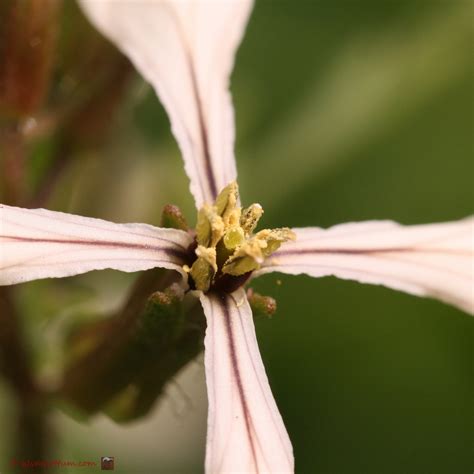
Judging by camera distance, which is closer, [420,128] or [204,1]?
[204,1]

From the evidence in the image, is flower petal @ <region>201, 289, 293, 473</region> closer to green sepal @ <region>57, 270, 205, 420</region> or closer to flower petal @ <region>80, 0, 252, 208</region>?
green sepal @ <region>57, 270, 205, 420</region>

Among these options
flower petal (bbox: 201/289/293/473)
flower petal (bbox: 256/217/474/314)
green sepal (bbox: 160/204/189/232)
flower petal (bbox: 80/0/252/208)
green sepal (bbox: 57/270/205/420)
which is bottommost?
flower petal (bbox: 201/289/293/473)

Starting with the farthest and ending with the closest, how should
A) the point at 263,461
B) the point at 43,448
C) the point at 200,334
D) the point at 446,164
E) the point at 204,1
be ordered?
the point at 446,164 < the point at 43,448 < the point at 204,1 < the point at 200,334 < the point at 263,461

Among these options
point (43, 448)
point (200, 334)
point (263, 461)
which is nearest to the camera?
point (263, 461)

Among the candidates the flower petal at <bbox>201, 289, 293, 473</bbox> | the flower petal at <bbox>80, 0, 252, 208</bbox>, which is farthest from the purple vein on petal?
the flower petal at <bbox>80, 0, 252, 208</bbox>

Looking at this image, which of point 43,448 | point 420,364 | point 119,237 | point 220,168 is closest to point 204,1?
point 220,168

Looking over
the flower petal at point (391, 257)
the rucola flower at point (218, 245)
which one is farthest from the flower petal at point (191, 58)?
the flower petal at point (391, 257)

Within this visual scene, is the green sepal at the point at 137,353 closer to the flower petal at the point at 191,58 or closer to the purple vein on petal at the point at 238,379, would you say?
the purple vein on petal at the point at 238,379

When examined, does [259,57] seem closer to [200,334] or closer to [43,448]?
[43,448]
